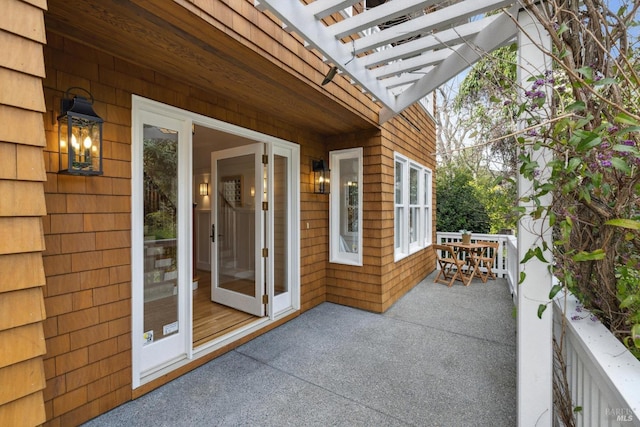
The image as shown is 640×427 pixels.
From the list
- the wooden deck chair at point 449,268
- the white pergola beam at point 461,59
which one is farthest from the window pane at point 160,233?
the wooden deck chair at point 449,268

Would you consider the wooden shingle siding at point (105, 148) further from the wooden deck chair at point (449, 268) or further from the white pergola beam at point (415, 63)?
the wooden deck chair at point (449, 268)

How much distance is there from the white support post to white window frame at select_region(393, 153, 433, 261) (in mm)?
2927

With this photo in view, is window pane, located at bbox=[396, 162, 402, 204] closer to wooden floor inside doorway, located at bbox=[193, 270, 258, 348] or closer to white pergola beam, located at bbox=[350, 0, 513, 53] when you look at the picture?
white pergola beam, located at bbox=[350, 0, 513, 53]

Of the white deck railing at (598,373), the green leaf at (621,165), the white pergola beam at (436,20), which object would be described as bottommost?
the white deck railing at (598,373)

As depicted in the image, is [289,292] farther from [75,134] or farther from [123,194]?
[75,134]

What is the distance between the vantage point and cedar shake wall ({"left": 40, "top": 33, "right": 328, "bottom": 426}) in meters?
1.89

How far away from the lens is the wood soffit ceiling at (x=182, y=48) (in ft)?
5.46

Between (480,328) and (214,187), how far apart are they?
4010 millimetres

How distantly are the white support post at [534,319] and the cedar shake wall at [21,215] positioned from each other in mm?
2382

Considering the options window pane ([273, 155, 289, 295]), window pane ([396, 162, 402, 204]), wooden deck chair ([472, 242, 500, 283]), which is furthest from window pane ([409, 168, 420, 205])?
window pane ([273, 155, 289, 295])

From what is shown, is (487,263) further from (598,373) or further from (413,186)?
(598,373)

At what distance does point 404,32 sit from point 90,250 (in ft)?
9.25

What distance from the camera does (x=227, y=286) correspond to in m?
4.21

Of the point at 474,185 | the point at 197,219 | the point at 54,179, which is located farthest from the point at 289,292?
the point at 474,185
